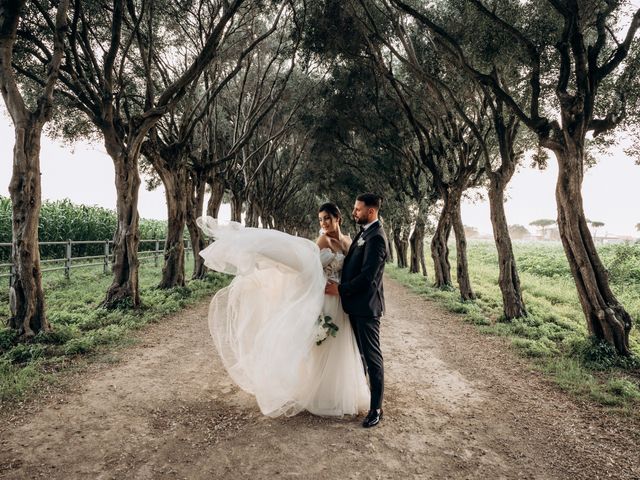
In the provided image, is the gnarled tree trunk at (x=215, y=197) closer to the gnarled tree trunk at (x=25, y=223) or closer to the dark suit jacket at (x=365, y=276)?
the gnarled tree trunk at (x=25, y=223)

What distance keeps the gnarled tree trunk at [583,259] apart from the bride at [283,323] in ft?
14.9

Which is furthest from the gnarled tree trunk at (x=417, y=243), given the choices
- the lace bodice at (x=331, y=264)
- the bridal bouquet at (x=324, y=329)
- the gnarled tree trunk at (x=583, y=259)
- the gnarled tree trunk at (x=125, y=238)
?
the bridal bouquet at (x=324, y=329)

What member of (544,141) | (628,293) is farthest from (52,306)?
(628,293)

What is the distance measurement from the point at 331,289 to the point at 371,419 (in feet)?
4.33

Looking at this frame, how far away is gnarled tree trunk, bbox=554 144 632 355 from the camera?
631 centimetres

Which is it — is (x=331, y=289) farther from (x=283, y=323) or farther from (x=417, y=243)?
→ (x=417, y=243)

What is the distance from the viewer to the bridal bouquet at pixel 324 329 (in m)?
4.02

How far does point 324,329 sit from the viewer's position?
4090 mm

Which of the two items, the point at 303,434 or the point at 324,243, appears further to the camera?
the point at 324,243

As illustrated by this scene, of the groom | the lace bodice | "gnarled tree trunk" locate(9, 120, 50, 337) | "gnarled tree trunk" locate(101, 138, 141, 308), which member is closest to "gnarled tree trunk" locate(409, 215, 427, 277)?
"gnarled tree trunk" locate(101, 138, 141, 308)

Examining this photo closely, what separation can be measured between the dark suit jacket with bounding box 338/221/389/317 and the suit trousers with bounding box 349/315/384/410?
0.38 ft

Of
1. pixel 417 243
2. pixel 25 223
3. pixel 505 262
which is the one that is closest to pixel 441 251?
pixel 417 243

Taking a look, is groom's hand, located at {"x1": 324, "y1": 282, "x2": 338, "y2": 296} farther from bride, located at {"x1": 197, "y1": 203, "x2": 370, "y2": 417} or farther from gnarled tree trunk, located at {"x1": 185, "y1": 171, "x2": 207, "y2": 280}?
gnarled tree trunk, located at {"x1": 185, "y1": 171, "x2": 207, "y2": 280}

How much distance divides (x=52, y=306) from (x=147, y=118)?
4774mm
